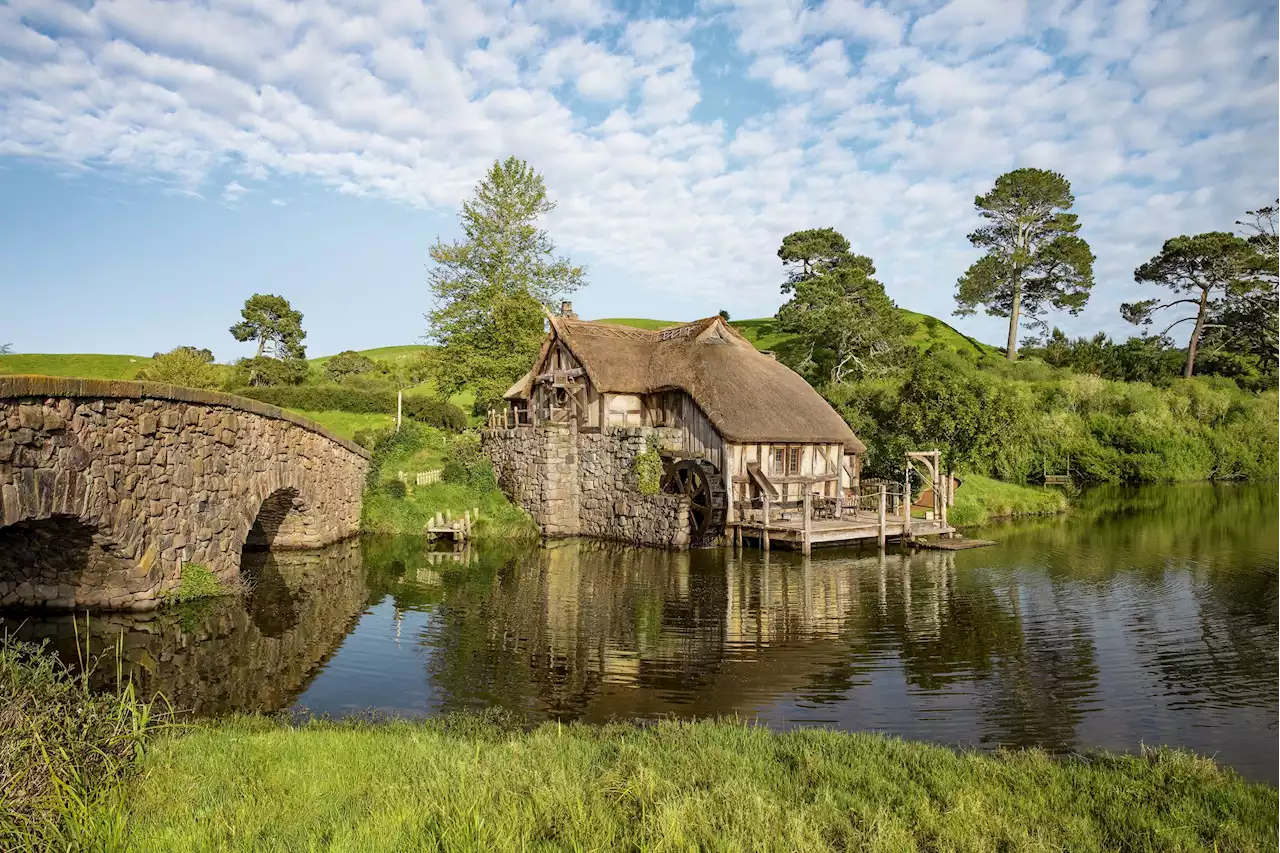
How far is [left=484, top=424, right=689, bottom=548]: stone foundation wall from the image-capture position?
24047mm

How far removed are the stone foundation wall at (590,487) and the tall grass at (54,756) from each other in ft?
59.5

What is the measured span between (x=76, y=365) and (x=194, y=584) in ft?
126

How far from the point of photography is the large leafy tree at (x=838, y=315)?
5153cm

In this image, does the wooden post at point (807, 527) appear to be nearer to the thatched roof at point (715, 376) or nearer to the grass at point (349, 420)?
the thatched roof at point (715, 376)

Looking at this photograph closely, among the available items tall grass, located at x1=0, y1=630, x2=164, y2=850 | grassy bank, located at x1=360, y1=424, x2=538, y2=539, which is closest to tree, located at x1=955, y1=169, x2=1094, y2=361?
grassy bank, located at x1=360, y1=424, x2=538, y2=539

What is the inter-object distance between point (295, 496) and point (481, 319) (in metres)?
21.3

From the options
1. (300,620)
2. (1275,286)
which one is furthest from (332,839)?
(1275,286)

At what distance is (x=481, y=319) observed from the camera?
40.9 meters

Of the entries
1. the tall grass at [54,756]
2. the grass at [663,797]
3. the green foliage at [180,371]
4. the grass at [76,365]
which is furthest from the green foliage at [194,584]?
the grass at [76,365]

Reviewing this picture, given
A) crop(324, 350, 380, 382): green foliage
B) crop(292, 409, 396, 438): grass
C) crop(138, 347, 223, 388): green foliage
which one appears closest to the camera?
crop(138, 347, 223, 388): green foliage

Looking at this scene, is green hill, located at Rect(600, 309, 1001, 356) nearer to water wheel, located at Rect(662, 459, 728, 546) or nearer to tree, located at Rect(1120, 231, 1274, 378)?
tree, located at Rect(1120, 231, 1274, 378)

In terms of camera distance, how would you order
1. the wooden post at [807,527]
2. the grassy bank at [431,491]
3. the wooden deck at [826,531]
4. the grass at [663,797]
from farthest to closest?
the grassy bank at [431,491] → the wooden deck at [826,531] → the wooden post at [807,527] → the grass at [663,797]

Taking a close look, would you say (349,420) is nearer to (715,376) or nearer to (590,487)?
(590,487)

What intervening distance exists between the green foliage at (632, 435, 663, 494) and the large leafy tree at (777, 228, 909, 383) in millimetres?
29486
